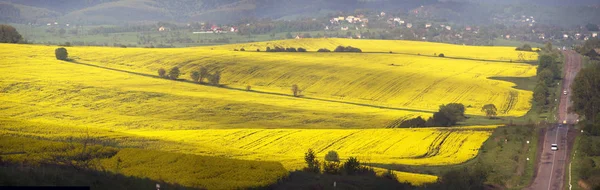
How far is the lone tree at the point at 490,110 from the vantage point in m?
84.2

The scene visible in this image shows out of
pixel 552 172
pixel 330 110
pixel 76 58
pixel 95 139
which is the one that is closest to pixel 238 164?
pixel 95 139

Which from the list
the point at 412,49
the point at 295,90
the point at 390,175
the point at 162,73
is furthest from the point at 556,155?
the point at 412,49

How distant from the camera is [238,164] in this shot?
41688mm

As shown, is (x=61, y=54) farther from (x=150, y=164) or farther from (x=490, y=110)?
(x=150, y=164)

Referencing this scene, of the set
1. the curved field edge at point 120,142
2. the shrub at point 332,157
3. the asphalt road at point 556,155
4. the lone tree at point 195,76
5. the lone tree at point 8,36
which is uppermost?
the lone tree at point 8,36

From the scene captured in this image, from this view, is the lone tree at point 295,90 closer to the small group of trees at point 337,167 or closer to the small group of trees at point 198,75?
the small group of trees at point 198,75

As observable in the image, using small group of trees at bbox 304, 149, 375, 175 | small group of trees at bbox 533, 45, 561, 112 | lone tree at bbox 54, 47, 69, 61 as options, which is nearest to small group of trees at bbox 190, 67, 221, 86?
lone tree at bbox 54, 47, 69, 61

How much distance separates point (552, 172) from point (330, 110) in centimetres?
2835

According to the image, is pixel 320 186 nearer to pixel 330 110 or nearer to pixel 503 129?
pixel 503 129

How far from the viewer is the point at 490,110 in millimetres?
84375

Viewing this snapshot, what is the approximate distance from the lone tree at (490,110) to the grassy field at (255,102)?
0.82m

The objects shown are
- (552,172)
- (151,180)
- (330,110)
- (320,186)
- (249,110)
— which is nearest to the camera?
(151,180)

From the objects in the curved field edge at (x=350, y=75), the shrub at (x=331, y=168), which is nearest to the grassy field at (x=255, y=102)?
the curved field edge at (x=350, y=75)

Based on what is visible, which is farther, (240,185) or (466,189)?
(466,189)
